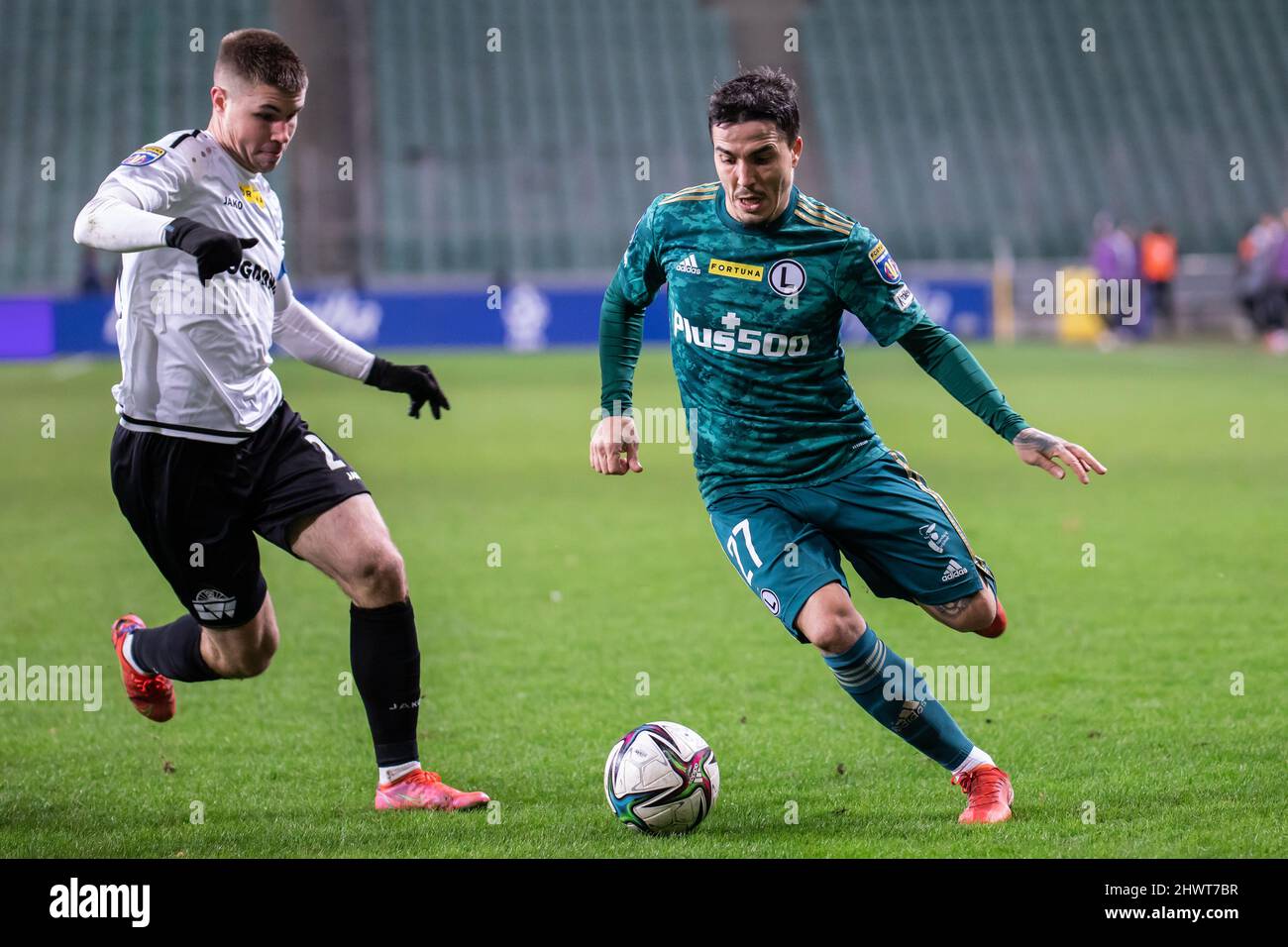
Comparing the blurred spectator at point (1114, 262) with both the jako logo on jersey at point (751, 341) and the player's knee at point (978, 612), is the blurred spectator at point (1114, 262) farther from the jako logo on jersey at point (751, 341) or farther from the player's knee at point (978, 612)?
the jako logo on jersey at point (751, 341)

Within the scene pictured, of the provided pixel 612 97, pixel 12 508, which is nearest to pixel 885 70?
pixel 612 97

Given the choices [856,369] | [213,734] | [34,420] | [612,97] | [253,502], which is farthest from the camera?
[612,97]

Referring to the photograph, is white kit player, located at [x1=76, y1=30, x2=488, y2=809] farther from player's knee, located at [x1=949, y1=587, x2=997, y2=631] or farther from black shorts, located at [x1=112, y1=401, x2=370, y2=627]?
player's knee, located at [x1=949, y1=587, x2=997, y2=631]

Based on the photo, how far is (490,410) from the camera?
17172 mm

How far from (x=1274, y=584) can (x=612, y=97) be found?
103 ft

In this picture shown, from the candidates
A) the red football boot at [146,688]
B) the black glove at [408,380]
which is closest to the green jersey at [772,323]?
the black glove at [408,380]

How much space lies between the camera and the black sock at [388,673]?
4.86 metres

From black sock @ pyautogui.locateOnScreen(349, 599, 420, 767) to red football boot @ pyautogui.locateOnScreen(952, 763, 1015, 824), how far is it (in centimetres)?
165

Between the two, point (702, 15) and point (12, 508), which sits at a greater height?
point (702, 15)

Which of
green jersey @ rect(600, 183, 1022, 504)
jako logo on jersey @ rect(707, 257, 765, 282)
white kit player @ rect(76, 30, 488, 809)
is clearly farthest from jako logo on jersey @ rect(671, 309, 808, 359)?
white kit player @ rect(76, 30, 488, 809)

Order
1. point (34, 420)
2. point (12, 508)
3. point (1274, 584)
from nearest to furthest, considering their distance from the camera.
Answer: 1. point (1274, 584)
2. point (12, 508)
3. point (34, 420)

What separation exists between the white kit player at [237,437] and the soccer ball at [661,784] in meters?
0.53

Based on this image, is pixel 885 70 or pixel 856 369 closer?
pixel 856 369

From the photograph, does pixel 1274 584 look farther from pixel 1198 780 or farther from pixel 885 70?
pixel 885 70
